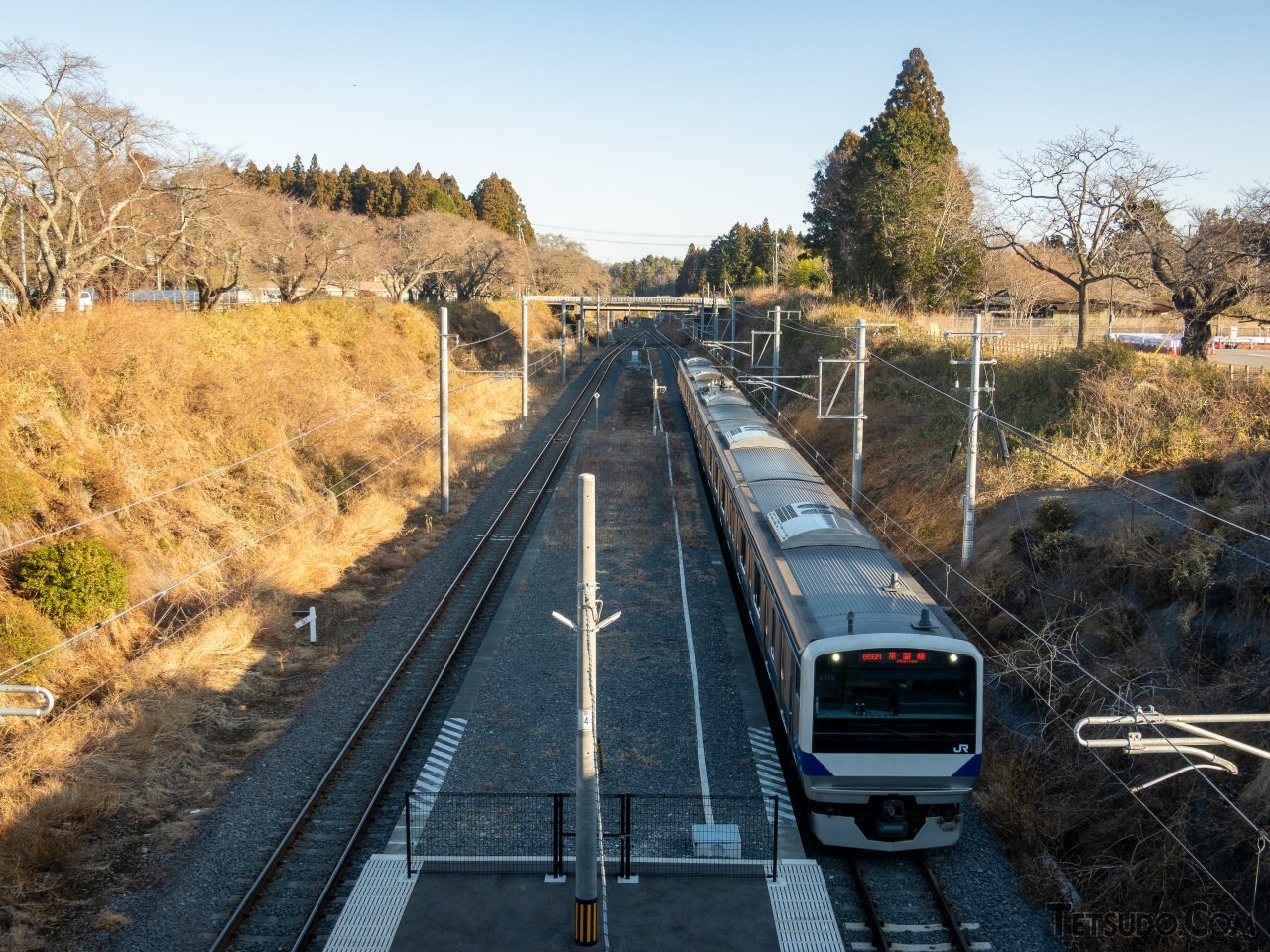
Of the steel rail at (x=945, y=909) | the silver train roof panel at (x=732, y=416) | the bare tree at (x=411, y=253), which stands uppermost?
the bare tree at (x=411, y=253)

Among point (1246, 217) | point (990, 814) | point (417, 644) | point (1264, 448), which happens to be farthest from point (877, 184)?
point (990, 814)

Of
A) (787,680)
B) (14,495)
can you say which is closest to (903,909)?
(787,680)

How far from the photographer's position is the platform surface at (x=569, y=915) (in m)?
8.83

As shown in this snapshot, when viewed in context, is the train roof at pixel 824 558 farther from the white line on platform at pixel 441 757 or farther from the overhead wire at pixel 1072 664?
the white line on platform at pixel 441 757

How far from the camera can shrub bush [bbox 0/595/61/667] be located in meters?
14.2

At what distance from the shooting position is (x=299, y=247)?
1722 inches

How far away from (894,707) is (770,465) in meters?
9.60

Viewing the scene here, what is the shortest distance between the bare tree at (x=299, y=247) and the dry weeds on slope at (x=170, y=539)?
7283 mm

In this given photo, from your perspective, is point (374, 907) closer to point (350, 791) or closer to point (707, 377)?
point (350, 791)

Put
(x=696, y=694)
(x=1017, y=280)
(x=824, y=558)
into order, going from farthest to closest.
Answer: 1. (x=1017, y=280)
2. (x=696, y=694)
3. (x=824, y=558)

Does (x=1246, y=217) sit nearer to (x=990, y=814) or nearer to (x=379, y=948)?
A: (x=990, y=814)

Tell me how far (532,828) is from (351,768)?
2.93m

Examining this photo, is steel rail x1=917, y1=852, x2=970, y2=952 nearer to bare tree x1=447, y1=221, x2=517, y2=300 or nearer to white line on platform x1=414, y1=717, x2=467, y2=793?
white line on platform x1=414, y1=717, x2=467, y2=793

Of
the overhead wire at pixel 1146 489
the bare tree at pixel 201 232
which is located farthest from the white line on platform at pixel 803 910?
the bare tree at pixel 201 232
